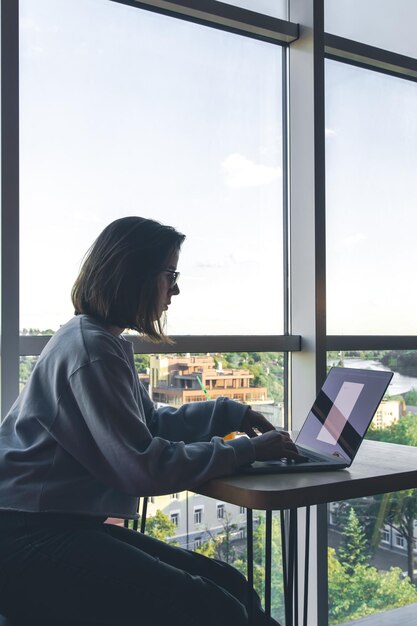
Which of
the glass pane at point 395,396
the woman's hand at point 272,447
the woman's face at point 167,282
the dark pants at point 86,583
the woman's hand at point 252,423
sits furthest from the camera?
the glass pane at point 395,396

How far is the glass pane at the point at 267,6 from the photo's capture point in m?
2.62

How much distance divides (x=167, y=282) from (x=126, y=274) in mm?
114

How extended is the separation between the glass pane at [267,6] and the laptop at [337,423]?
4.99 feet

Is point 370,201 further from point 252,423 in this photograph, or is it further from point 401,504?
point 252,423

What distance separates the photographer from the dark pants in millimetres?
1303

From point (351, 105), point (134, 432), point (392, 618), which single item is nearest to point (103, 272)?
point (134, 432)

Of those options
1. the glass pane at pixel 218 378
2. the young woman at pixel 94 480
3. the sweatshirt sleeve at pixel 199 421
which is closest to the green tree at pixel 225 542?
the glass pane at pixel 218 378

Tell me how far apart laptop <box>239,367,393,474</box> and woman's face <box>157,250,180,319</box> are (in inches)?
16.9

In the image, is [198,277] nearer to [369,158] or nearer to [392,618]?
[369,158]

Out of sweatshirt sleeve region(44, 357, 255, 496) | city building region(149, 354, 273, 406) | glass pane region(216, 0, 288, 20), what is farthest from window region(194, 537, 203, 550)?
glass pane region(216, 0, 288, 20)

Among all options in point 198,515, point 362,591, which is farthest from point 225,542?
point 362,591

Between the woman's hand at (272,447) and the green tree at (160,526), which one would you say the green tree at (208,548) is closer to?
the green tree at (160,526)

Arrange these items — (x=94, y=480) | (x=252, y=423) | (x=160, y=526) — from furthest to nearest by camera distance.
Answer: (x=160, y=526) → (x=252, y=423) → (x=94, y=480)

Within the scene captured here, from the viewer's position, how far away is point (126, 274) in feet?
5.21
